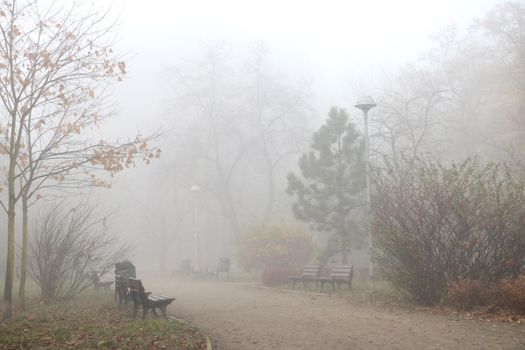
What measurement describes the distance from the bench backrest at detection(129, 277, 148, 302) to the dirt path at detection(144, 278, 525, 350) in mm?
1245

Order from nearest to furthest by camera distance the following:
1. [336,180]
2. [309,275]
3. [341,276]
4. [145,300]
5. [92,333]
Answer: [92,333]
[145,300]
[341,276]
[309,275]
[336,180]

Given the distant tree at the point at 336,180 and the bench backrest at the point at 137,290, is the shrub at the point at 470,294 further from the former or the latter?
the distant tree at the point at 336,180

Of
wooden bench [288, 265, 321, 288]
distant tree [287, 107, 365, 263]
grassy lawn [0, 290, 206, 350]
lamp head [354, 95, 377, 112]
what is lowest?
grassy lawn [0, 290, 206, 350]

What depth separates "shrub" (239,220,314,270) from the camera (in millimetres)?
25078

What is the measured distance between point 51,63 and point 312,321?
29.0 feet

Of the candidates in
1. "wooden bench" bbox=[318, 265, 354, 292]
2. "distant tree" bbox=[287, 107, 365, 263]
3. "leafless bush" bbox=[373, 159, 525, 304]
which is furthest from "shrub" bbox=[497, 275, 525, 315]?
"distant tree" bbox=[287, 107, 365, 263]

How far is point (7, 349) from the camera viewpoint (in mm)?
7461

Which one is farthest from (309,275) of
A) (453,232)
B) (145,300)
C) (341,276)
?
(145,300)

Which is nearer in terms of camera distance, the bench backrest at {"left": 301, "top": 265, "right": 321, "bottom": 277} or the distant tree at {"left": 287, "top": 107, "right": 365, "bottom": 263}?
the bench backrest at {"left": 301, "top": 265, "right": 321, "bottom": 277}

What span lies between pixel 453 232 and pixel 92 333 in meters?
8.32

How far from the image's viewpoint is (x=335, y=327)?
9.99 metres

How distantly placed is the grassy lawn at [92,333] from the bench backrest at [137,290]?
1.64 ft

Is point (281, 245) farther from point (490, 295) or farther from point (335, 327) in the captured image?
point (335, 327)

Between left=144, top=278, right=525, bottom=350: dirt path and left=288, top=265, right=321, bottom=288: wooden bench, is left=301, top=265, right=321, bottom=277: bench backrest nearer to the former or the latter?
left=288, top=265, right=321, bottom=288: wooden bench
